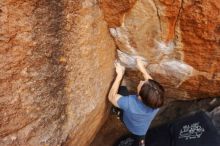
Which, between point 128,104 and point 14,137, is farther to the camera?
point 128,104

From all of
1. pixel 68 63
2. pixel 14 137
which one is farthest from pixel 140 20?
pixel 14 137

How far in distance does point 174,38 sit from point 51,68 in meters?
0.77

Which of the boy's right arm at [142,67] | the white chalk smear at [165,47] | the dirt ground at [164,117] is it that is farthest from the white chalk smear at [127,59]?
the dirt ground at [164,117]

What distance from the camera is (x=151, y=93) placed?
2.87 meters

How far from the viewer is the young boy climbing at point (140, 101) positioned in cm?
288

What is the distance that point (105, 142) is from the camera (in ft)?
12.0

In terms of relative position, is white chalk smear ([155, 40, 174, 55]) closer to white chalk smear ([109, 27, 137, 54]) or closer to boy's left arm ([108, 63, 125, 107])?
white chalk smear ([109, 27, 137, 54])

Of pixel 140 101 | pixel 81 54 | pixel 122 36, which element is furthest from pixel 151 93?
pixel 81 54

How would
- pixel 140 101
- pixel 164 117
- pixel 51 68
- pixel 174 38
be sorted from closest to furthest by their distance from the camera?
1. pixel 51 68
2. pixel 174 38
3. pixel 140 101
4. pixel 164 117

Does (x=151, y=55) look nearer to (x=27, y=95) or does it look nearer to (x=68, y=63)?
(x=68, y=63)

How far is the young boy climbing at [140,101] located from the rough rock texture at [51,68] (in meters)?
0.10

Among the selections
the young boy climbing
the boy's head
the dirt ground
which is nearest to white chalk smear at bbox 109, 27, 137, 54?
the young boy climbing

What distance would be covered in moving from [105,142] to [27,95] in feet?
4.32

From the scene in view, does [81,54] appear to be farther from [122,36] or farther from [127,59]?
[127,59]
